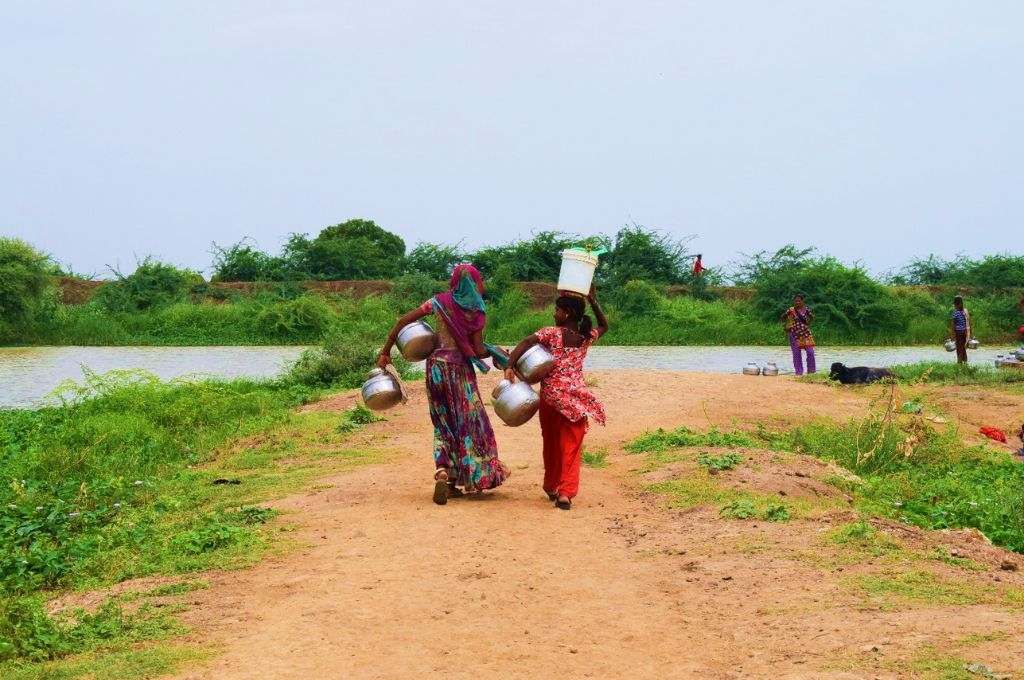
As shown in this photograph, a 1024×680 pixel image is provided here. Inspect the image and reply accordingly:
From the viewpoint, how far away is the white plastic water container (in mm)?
8805

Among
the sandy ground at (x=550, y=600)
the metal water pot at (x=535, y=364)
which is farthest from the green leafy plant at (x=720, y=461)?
the metal water pot at (x=535, y=364)

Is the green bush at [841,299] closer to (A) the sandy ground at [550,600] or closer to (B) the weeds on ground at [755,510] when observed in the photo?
(A) the sandy ground at [550,600]

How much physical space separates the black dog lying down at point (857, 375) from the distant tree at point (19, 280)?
70.5 ft

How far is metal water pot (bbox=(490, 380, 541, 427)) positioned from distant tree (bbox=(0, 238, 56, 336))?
24.2m

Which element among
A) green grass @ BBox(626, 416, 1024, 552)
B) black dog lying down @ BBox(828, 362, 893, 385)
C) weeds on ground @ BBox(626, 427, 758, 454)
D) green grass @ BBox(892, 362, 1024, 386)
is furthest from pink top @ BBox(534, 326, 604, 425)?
black dog lying down @ BBox(828, 362, 893, 385)

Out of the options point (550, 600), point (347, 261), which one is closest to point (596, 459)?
point (550, 600)

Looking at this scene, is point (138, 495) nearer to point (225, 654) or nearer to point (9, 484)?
point (9, 484)

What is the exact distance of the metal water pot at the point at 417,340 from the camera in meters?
8.95

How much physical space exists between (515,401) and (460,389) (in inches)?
18.0

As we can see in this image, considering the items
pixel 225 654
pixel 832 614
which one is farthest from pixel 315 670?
pixel 832 614

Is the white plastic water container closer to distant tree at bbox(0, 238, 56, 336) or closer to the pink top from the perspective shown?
the pink top

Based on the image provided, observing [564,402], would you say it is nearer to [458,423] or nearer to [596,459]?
[458,423]

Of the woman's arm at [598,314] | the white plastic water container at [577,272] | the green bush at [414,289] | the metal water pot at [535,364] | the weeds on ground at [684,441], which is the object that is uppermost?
the green bush at [414,289]

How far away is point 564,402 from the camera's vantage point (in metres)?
8.84
